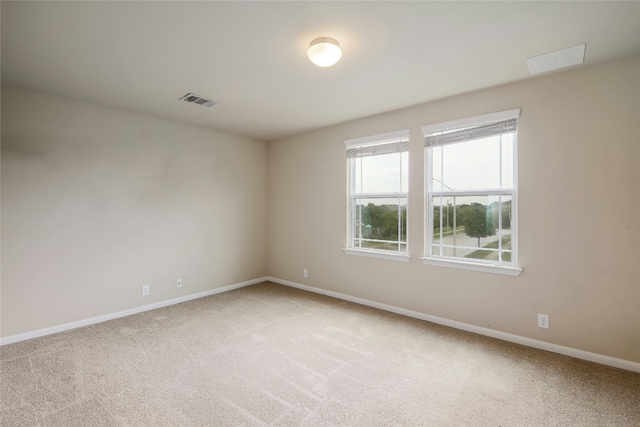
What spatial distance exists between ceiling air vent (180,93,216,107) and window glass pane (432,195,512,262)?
282 centimetres

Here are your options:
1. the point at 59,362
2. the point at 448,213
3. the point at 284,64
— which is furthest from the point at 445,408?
the point at 59,362

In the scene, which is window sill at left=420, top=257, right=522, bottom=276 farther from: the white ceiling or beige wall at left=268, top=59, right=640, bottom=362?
the white ceiling

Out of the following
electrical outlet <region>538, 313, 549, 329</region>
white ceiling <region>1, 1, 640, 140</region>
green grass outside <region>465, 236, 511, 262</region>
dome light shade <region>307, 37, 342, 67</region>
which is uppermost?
white ceiling <region>1, 1, 640, 140</region>

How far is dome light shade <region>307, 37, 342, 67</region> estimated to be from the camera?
2.15m

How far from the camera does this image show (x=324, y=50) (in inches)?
85.4

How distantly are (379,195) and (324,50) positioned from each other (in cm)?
225

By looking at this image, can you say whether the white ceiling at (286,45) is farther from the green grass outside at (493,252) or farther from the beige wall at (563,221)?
the green grass outside at (493,252)

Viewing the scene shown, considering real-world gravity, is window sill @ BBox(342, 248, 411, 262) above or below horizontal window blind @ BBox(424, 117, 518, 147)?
below

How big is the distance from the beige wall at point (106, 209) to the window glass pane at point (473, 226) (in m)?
3.13

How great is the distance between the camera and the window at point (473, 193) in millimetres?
3057

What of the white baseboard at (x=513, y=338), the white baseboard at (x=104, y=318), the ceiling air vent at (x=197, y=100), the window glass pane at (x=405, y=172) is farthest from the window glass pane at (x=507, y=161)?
the white baseboard at (x=104, y=318)

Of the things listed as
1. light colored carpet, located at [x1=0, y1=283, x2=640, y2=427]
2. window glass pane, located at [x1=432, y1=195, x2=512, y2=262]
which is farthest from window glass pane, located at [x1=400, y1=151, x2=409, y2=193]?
light colored carpet, located at [x1=0, y1=283, x2=640, y2=427]

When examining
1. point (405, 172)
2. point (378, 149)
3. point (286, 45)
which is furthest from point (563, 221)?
point (286, 45)

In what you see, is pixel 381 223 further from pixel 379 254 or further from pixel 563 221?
pixel 563 221
